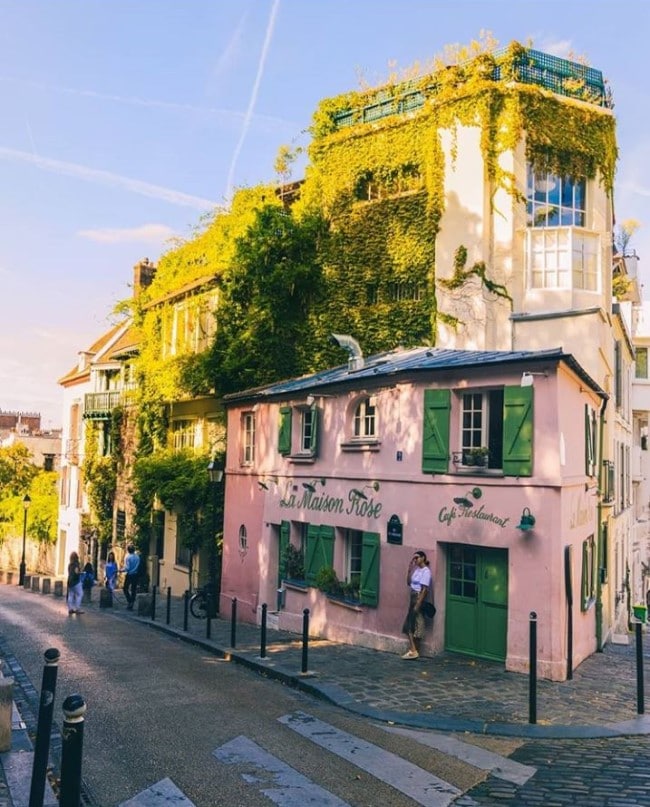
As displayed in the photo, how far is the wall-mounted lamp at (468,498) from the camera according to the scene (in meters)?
12.7

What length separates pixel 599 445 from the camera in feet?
Answer: 55.1

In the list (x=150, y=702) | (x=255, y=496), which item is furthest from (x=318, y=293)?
(x=150, y=702)

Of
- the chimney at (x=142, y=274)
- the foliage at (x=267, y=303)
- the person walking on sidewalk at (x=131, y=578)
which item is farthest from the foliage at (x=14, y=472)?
the foliage at (x=267, y=303)

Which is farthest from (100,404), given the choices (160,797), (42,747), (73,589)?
(42,747)

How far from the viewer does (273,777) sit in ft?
23.8

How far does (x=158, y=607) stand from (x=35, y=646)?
7928mm

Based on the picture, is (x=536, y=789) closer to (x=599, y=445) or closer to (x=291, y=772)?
(x=291, y=772)

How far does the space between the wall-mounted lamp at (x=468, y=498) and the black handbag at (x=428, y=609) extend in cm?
175

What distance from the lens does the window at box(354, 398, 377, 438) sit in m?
15.5

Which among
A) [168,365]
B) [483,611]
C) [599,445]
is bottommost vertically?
[483,611]

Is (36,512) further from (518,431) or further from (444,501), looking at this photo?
(518,431)

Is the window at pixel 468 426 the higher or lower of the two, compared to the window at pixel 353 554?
higher

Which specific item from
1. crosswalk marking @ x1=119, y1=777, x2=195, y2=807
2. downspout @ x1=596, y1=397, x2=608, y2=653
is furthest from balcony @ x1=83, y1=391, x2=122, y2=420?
crosswalk marking @ x1=119, y1=777, x2=195, y2=807

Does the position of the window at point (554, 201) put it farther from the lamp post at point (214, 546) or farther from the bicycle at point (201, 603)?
the bicycle at point (201, 603)
